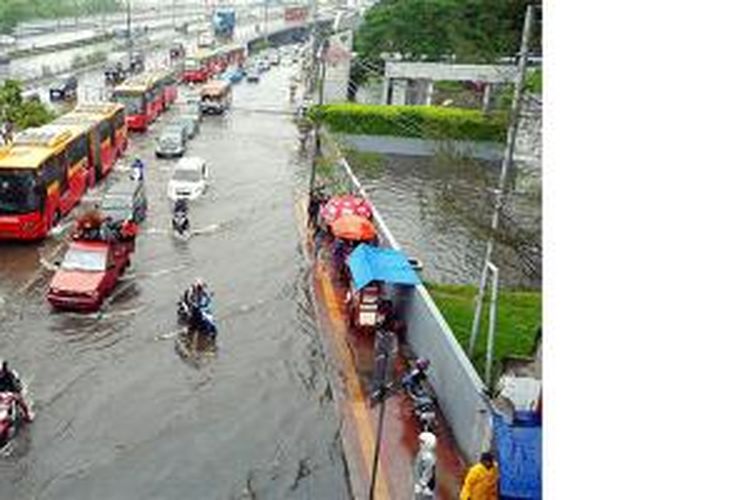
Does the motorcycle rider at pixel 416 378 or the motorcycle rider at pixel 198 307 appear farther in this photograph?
the motorcycle rider at pixel 198 307

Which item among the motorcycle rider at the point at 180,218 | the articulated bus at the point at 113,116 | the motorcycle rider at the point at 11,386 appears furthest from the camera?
the articulated bus at the point at 113,116

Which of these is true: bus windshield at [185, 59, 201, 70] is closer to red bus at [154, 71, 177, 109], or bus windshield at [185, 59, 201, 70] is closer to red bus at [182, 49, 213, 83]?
red bus at [182, 49, 213, 83]

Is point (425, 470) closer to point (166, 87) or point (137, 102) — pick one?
point (137, 102)

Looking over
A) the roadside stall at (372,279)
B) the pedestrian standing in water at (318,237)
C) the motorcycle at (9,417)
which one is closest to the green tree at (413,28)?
the pedestrian standing in water at (318,237)

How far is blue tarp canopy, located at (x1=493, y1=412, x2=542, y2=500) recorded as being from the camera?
39.2 ft

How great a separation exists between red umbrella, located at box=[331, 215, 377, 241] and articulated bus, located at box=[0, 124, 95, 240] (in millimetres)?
8809

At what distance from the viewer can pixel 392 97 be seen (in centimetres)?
5594

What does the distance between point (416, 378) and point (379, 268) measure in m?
3.49

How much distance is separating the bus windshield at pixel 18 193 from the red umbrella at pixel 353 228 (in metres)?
8.75

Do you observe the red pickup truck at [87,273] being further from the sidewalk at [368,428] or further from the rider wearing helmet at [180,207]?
the rider wearing helmet at [180,207]

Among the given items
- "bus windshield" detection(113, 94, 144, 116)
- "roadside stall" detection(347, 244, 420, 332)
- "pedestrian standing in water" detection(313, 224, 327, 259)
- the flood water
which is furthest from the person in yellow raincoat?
"bus windshield" detection(113, 94, 144, 116)

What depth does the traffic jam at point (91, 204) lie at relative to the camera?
20.5m

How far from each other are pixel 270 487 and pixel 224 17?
96861 millimetres
